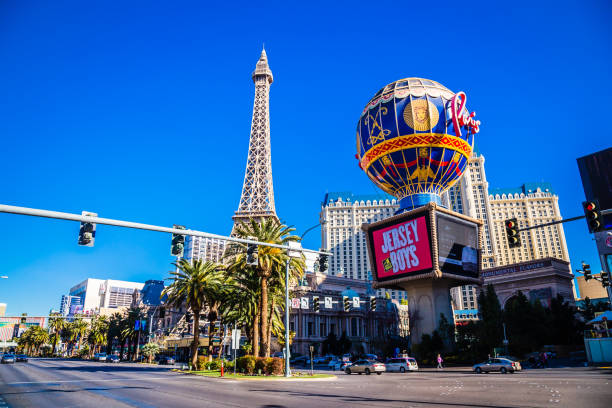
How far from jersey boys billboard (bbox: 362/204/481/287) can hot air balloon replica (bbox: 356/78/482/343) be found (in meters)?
0.11

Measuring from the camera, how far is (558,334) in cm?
5662

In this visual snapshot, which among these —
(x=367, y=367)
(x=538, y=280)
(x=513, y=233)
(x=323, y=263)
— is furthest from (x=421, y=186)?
(x=538, y=280)

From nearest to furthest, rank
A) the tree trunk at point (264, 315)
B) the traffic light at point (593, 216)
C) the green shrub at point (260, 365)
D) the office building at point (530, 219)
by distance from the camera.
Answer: the traffic light at point (593, 216) < the green shrub at point (260, 365) < the tree trunk at point (264, 315) < the office building at point (530, 219)

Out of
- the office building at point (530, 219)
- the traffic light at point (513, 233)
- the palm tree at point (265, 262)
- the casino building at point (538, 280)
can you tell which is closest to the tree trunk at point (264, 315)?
the palm tree at point (265, 262)

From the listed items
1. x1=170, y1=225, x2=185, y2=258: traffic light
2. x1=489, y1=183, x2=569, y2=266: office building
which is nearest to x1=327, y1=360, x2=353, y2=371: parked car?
x1=170, y1=225, x2=185, y2=258: traffic light

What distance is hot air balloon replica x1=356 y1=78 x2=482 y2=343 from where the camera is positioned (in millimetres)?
46281

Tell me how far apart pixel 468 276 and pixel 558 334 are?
19772mm

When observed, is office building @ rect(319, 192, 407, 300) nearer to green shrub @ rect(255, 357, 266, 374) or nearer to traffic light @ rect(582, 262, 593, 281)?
green shrub @ rect(255, 357, 266, 374)

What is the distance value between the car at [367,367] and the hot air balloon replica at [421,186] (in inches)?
490

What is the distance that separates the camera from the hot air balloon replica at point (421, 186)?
4628 cm

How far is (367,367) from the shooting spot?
37.7 m

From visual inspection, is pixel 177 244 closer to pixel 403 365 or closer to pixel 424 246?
pixel 403 365

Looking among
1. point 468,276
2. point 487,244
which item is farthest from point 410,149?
point 487,244

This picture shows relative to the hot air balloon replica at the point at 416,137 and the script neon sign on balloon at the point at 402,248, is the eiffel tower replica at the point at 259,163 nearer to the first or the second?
the script neon sign on balloon at the point at 402,248
